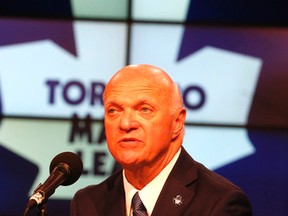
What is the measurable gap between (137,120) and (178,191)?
0.27 meters

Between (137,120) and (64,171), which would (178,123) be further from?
(64,171)

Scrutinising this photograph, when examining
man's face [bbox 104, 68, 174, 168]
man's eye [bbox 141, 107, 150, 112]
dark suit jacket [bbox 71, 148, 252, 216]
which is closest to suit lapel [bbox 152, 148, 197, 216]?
dark suit jacket [bbox 71, 148, 252, 216]

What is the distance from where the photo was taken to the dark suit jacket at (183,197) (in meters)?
1.86

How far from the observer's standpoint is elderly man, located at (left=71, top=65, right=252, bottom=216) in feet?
6.05

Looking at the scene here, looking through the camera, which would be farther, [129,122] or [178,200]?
[178,200]

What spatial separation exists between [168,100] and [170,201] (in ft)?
1.00

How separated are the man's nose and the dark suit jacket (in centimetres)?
24

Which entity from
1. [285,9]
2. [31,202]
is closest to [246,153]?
[285,9]

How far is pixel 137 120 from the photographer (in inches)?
72.4

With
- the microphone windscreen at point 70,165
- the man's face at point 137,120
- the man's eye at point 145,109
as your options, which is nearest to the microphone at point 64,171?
the microphone windscreen at point 70,165

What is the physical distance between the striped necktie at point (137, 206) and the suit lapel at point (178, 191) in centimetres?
5

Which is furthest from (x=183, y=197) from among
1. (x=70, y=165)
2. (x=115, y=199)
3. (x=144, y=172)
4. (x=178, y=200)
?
(x=70, y=165)

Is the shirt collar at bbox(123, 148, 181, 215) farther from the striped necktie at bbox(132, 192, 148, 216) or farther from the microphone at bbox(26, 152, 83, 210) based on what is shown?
the microphone at bbox(26, 152, 83, 210)

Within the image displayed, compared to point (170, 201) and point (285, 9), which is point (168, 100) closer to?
point (170, 201)
